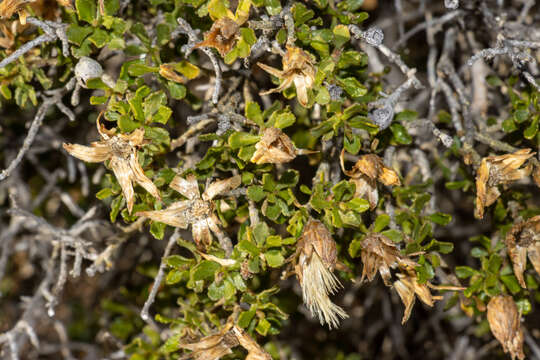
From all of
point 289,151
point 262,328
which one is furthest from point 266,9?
point 262,328

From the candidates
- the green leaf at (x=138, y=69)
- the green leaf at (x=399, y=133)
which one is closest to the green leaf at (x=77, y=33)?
the green leaf at (x=138, y=69)

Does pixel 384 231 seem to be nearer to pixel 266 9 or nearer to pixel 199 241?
pixel 199 241

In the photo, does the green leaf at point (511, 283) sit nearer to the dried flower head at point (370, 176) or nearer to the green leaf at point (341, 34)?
the dried flower head at point (370, 176)

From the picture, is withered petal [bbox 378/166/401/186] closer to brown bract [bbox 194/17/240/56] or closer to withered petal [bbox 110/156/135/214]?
brown bract [bbox 194/17/240/56]

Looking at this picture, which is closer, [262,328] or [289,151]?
[289,151]

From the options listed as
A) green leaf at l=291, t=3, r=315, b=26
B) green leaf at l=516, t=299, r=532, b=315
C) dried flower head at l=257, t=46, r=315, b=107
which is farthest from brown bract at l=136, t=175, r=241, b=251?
green leaf at l=516, t=299, r=532, b=315

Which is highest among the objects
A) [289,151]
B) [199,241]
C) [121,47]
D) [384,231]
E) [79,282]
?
[121,47]

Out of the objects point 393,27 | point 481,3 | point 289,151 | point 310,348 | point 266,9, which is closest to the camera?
point 289,151
